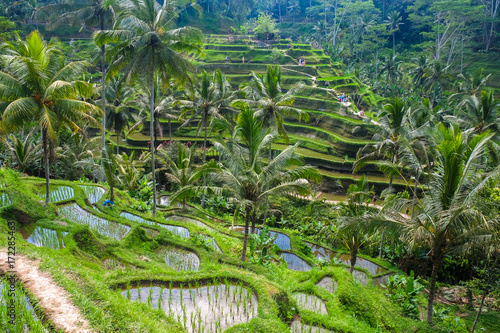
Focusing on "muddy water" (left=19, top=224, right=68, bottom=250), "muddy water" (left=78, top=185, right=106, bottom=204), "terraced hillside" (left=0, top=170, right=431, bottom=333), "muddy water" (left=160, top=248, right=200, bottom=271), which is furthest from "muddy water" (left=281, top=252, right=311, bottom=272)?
"muddy water" (left=78, top=185, right=106, bottom=204)

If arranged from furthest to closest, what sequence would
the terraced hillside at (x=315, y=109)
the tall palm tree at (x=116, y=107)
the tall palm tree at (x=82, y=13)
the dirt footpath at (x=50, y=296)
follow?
the terraced hillside at (x=315, y=109) < the tall palm tree at (x=116, y=107) < the tall palm tree at (x=82, y=13) < the dirt footpath at (x=50, y=296)

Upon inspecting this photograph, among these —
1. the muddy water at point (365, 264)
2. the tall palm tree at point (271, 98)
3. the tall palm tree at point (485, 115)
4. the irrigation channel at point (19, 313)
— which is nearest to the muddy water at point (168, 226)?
the tall palm tree at point (271, 98)

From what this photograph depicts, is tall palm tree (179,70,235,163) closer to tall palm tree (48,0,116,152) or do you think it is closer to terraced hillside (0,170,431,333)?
→ tall palm tree (48,0,116,152)

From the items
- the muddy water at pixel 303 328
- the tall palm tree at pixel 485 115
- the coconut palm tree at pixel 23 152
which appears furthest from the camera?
the coconut palm tree at pixel 23 152

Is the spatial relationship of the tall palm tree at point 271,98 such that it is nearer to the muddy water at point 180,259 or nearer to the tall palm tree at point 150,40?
the tall palm tree at point 150,40

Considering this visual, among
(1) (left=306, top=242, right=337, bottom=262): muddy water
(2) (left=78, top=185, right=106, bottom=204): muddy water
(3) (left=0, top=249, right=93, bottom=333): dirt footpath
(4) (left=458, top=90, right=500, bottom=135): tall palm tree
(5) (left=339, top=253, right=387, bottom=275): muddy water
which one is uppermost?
(4) (left=458, top=90, right=500, bottom=135): tall palm tree

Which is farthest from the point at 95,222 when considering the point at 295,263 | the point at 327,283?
the point at 327,283

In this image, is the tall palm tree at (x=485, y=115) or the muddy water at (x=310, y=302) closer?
the muddy water at (x=310, y=302)

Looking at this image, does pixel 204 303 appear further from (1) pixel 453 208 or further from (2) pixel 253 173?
(1) pixel 453 208
